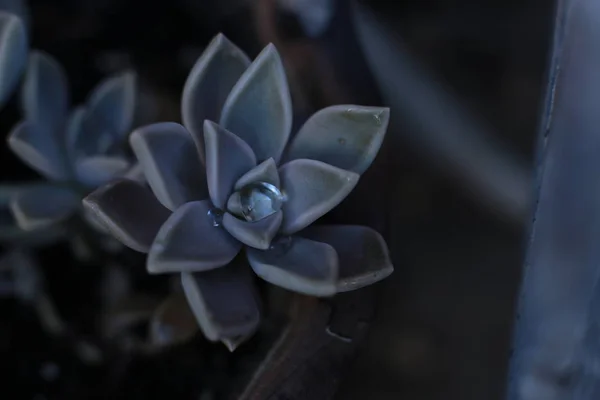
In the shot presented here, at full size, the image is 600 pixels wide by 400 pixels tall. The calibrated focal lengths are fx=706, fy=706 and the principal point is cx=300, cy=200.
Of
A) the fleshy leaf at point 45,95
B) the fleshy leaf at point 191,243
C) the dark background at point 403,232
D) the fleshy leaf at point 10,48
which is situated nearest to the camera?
the fleshy leaf at point 191,243

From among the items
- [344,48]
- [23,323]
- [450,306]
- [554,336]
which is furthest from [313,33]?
[450,306]

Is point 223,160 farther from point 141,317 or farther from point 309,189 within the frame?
point 141,317

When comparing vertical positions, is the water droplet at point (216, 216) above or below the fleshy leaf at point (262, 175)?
below

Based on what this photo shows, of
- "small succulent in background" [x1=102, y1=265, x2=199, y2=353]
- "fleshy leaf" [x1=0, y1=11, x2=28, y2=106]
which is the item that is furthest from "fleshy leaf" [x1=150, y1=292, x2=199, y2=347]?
"fleshy leaf" [x1=0, y1=11, x2=28, y2=106]

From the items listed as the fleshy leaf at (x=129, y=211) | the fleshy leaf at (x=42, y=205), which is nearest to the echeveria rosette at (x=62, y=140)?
the fleshy leaf at (x=42, y=205)

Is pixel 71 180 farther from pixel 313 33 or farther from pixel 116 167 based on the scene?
pixel 313 33

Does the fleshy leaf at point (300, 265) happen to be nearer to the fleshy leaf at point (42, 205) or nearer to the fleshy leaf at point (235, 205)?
the fleshy leaf at point (235, 205)

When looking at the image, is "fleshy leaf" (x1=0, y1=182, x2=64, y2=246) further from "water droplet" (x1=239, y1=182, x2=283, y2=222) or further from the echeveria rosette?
"water droplet" (x1=239, y1=182, x2=283, y2=222)
